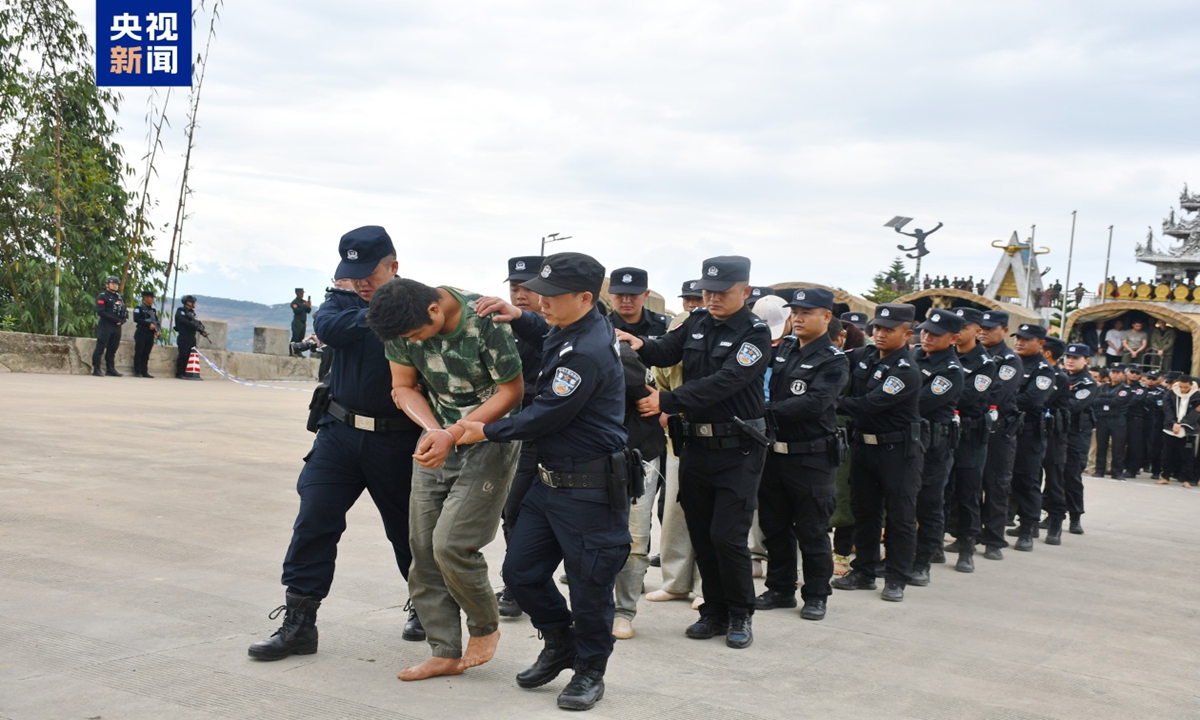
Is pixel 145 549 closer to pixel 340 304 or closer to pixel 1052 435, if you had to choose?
pixel 340 304

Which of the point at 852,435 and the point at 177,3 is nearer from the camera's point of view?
the point at 852,435

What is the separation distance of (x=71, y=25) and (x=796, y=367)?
19.7m

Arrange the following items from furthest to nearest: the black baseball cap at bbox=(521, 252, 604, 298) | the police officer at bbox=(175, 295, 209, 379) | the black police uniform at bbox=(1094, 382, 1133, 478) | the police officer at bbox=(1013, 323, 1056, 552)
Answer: the police officer at bbox=(175, 295, 209, 379)
the black police uniform at bbox=(1094, 382, 1133, 478)
the police officer at bbox=(1013, 323, 1056, 552)
the black baseball cap at bbox=(521, 252, 604, 298)

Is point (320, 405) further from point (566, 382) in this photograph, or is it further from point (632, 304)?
point (632, 304)

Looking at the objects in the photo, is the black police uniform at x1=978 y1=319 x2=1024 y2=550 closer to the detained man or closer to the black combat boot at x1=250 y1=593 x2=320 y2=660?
the detained man

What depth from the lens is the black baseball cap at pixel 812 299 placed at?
264 inches

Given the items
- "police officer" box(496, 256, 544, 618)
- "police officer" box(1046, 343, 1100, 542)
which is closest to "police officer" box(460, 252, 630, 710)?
"police officer" box(496, 256, 544, 618)

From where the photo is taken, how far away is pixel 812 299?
6738 millimetres

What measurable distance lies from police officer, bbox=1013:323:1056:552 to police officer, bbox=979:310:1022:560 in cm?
Result: 38

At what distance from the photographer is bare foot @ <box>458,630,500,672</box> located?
4.72 metres

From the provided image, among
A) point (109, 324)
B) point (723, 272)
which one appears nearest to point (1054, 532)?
point (723, 272)

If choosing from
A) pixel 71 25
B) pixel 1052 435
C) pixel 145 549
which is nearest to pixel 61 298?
pixel 71 25

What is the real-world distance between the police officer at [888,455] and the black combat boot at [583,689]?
10.9ft

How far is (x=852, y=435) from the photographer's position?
768 centimetres
